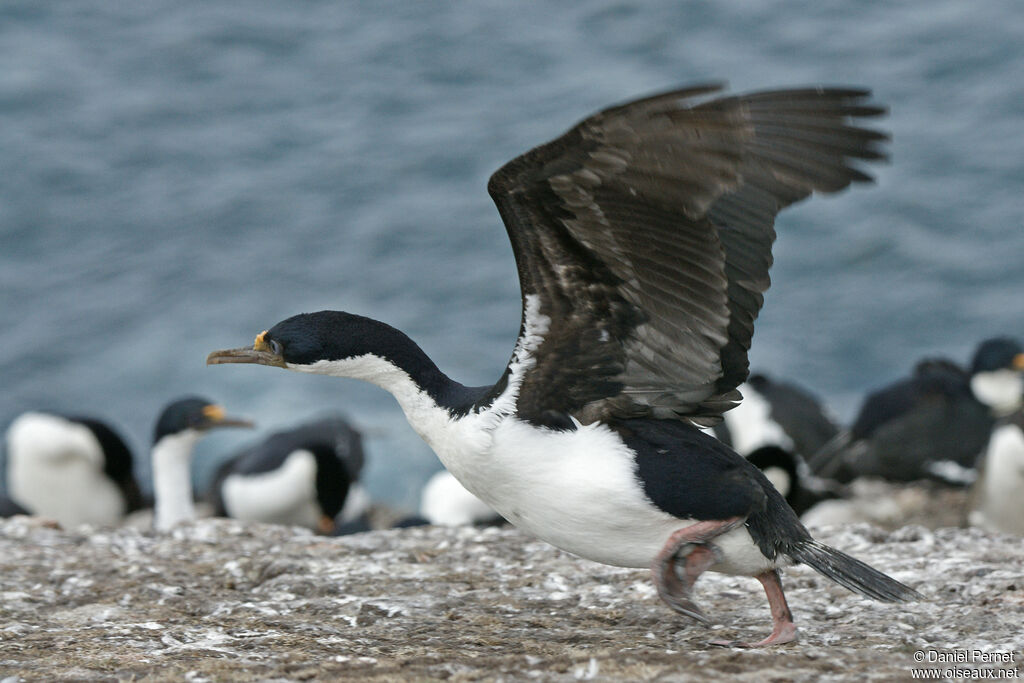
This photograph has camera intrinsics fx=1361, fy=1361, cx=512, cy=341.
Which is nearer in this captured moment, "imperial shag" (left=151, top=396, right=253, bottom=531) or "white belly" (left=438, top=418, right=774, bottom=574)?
"white belly" (left=438, top=418, right=774, bottom=574)

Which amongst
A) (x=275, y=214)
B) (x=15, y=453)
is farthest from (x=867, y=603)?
(x=275, y=214)

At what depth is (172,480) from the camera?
10.0 metres

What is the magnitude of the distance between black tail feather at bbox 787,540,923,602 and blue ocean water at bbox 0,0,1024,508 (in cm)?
1044

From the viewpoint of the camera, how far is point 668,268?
4410mm

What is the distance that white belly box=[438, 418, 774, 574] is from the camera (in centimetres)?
450

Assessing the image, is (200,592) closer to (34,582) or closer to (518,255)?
(34,582)

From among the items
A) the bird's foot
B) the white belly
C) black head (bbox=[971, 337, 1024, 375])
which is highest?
black head (bbox=[971, 337, 1024, 375])

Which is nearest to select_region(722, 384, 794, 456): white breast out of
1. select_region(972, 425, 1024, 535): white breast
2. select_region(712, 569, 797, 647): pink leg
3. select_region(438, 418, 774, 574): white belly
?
select_region(972, 425, 1024, 535): white breast

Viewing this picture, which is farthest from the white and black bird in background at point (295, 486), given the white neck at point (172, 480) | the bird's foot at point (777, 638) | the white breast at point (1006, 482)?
the bird's foot at point (777, 638)

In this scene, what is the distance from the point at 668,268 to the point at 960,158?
618 inches

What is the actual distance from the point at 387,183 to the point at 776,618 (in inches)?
586

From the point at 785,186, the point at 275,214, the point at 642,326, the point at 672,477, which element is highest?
the point at 275,214

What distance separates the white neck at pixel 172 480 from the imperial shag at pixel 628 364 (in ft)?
17.3

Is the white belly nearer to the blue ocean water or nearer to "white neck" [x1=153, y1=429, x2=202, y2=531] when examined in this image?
"white neck" [x1=153, y1=429, x2=202, y2=531]
